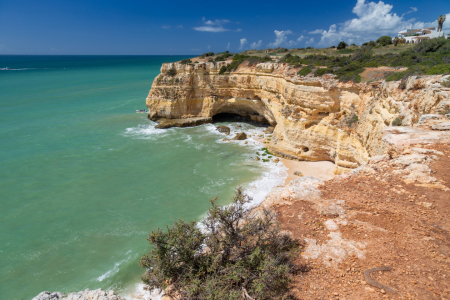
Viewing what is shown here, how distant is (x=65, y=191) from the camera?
17375 mm

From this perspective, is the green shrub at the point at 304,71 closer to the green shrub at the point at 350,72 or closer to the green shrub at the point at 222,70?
the green shrub at the point at 350,72

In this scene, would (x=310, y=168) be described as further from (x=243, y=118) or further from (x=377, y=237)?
(x=243, y=118)

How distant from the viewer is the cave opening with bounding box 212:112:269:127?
32000 mm

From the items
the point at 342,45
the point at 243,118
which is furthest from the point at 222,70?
the point at 342,45

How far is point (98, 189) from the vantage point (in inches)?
695

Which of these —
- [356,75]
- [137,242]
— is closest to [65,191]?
[137,242]

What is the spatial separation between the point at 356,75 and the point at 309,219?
15765mm

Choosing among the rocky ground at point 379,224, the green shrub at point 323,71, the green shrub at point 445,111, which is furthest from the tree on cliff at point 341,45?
the rocky ground at point 379,224

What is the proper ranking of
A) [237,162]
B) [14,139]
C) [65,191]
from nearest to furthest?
[65,191] < [237,162] < [14,139]

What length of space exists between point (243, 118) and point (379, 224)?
29066 mm

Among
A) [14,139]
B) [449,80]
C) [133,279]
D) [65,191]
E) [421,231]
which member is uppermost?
[449,80]

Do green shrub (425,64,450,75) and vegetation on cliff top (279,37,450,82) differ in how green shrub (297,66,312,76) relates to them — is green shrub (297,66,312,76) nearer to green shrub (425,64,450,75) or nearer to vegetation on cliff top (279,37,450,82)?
vegetation on cliff top (279,37,450,82)

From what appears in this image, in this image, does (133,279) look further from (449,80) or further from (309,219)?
(449,80)

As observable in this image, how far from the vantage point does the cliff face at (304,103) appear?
13.2 meters
